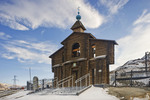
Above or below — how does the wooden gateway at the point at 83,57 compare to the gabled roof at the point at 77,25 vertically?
below

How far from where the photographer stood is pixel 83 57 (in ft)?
53.9

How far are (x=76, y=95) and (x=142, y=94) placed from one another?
4.99 m

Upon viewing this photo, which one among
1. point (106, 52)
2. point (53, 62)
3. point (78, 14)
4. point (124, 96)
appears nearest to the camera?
point (124, 96)

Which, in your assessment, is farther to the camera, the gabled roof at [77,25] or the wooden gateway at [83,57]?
the gabled roof at [77,25]

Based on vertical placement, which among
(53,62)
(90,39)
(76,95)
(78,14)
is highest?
(78,14)

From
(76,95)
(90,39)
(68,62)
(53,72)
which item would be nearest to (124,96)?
(76,95)

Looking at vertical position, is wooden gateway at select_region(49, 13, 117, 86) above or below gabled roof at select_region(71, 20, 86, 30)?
below

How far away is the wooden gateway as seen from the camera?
14711 mm

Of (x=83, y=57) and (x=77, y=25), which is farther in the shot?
(x=77, y=25)

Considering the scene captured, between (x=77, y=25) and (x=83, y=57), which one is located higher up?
(x=77, y=25)

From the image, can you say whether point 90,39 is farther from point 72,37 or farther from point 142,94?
point 142,94

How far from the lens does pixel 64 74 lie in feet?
60.5

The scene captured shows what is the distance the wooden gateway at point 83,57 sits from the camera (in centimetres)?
1471

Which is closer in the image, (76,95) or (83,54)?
(76,95)
